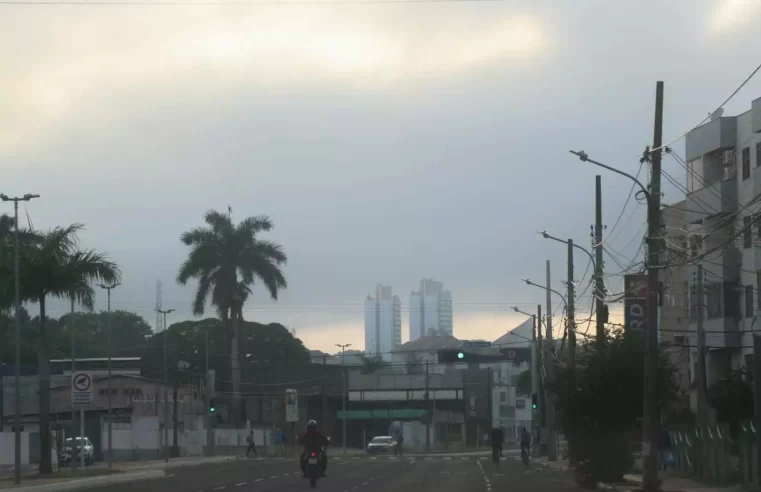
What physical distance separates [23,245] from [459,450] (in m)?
58.7

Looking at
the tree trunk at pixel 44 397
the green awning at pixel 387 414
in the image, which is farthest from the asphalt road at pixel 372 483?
the green awning at pixel 387 414

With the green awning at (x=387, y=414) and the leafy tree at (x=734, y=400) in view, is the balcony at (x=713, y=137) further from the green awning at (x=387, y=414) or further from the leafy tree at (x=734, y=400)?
the green awning at (x=387, y=414)

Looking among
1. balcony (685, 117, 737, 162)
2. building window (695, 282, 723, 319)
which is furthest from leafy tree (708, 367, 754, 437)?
balcony (685, 117, 737, 162)

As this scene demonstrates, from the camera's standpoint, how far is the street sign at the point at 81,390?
38.9 m

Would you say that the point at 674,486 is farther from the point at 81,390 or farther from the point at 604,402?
the point at 81,390

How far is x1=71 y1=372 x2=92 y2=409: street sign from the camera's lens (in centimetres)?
3891

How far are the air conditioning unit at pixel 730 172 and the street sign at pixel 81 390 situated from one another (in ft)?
95.4

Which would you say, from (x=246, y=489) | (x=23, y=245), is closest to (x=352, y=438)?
(x=23, y=245)

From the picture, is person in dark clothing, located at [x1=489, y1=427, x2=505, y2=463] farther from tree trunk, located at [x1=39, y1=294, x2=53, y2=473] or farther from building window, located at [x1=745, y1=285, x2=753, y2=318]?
tree trunk, located at [x1=39, y1=294, x2=53, y2=473]

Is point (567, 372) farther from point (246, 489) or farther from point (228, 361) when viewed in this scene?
point (228, 361)

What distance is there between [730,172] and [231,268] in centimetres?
3965

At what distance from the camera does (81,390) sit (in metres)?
38.9

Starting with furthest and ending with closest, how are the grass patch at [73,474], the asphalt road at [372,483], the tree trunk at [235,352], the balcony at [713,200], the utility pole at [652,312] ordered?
1. the tree trunk at [235,352]
2. the balcony at [713,200]
3. the grass patch at [73,474]
4. the asphalt road at [372,483]
5. the utility pole at [652,312]

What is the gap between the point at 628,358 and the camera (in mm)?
34562
